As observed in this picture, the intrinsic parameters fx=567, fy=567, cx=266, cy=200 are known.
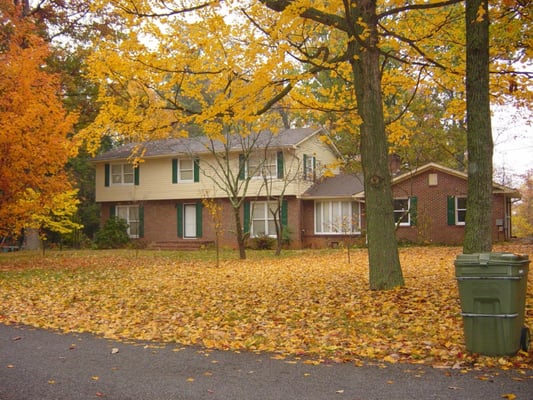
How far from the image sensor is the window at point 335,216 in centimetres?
2723

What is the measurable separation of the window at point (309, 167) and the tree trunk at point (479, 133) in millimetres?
18829

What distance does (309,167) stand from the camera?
1119 inches

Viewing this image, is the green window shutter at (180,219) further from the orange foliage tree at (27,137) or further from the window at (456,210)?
the window at (456,210)

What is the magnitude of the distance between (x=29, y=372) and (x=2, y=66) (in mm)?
13052

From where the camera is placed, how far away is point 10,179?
16047mm

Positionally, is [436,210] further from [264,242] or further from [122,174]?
[122,174]

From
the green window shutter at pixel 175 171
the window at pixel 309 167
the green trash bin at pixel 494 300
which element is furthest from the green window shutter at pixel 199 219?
the green trash bin at pixel 494 300

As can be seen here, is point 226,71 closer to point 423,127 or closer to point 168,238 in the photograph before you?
point 423,127

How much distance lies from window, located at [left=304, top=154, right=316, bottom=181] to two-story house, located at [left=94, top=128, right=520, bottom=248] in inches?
2.1

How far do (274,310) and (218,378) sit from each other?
3.73 m

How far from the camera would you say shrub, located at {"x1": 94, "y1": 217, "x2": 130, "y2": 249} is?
29.6 meters

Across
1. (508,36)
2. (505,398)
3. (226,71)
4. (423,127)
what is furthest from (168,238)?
(505,398)

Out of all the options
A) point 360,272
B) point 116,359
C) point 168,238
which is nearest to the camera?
point 116,359

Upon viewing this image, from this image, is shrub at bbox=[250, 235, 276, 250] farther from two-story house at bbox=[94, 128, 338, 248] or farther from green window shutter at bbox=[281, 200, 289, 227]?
green window shutter at bbox=[281, 200, 289, 227]
